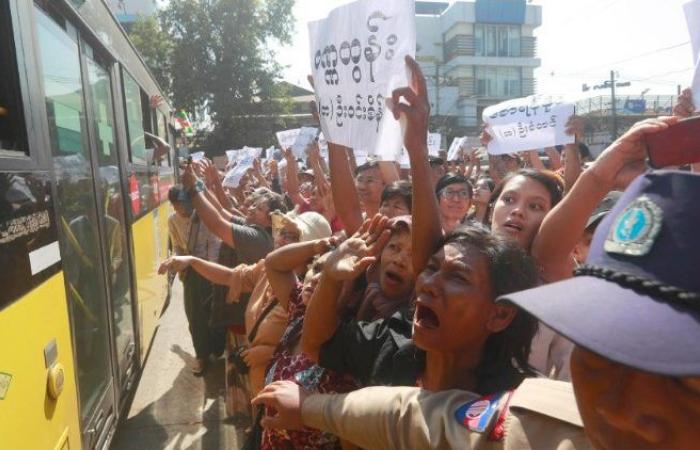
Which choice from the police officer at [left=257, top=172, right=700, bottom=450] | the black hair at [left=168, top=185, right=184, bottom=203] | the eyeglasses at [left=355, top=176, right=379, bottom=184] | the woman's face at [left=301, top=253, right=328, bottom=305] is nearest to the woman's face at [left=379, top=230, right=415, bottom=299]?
the woman's face at [left=301, top=253, right=328, bottom=305]

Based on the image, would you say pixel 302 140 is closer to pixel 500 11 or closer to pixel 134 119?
pixel 134 119

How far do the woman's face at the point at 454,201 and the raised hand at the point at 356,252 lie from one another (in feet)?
6.54

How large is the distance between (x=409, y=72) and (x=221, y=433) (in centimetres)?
306

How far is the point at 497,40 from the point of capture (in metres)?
54.4

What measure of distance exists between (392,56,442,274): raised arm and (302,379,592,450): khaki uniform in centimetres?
55

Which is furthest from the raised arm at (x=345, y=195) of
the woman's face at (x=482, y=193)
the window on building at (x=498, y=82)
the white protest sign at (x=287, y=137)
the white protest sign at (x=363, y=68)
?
the window on building at (x=498, y=82)

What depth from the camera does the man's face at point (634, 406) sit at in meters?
0.80

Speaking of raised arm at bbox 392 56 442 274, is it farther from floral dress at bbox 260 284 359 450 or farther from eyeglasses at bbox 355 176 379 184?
eyeglasses at bbox 355 176 379 184

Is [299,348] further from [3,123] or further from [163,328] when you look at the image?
[163,328]

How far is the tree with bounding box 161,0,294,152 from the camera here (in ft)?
110

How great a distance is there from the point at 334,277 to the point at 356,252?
0.11 m

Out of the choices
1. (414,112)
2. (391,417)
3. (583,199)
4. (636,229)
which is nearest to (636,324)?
(636,229)

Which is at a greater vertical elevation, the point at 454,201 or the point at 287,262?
the point at 454,201

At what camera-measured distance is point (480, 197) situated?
4.80m
